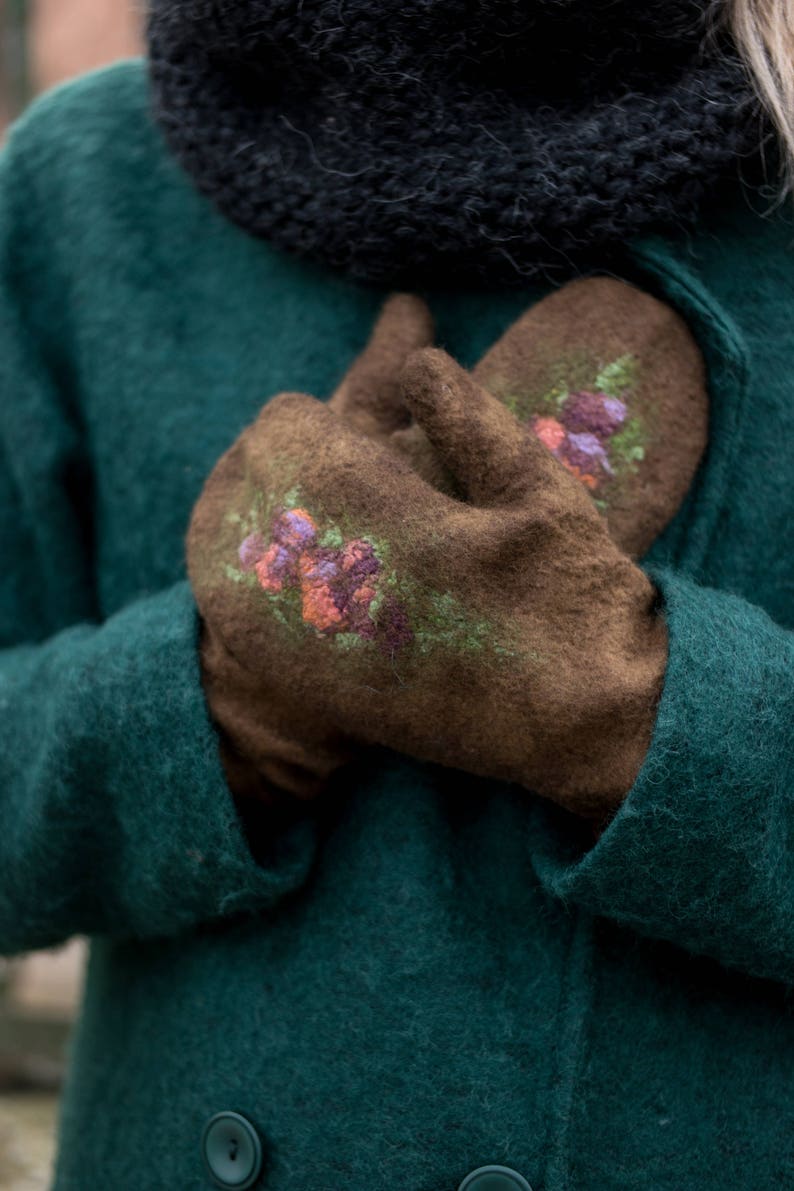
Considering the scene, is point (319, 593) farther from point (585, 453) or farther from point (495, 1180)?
point (495, 1180)

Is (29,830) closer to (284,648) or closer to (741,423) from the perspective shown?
(284,648)

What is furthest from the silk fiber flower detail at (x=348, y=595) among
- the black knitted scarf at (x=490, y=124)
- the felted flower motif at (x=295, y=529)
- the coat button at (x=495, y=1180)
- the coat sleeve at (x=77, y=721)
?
the coat button at (x=495, y=1180)

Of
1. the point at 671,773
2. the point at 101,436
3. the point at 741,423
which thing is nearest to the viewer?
the point at 671,773

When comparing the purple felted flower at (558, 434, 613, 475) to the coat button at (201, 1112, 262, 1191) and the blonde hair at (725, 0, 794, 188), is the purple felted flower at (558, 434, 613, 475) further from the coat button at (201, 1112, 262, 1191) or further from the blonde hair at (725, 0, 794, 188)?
the coat button at (201, 1112, 262, 1191)

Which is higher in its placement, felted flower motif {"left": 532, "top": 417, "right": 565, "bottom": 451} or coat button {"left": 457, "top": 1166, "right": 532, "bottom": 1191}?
felted flower motif {"left": 532, "top": 417, "right": 565, "bottom": 451}

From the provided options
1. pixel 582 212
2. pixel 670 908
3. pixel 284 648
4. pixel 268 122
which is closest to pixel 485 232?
pixel 582 212

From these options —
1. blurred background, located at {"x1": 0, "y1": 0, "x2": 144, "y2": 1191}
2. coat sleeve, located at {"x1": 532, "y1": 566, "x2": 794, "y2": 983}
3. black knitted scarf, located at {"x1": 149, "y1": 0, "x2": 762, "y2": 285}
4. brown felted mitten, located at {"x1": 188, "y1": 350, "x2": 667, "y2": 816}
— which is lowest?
blurred background, located at {"x1": 0, "y1": 0, "x2": 144, "y2": 1191}

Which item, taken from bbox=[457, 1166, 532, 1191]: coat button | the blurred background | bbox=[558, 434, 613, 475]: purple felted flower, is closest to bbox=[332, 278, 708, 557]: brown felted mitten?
bbox=[558, 434, 613, 475]: purple felted flower
